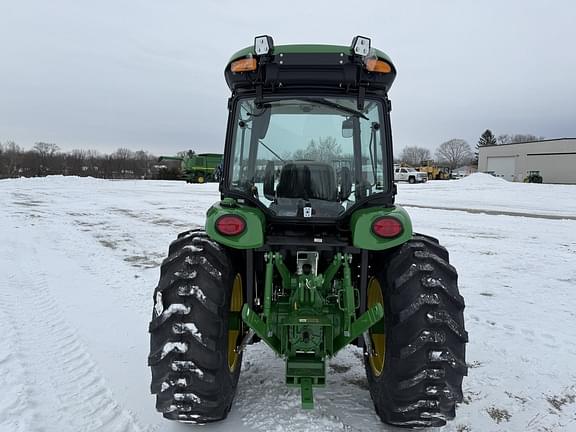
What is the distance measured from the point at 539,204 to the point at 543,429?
771 inches

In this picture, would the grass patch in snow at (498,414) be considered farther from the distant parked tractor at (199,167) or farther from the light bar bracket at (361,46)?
the distant parked tractor at (199,167)

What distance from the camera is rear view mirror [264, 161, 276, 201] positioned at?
329cm

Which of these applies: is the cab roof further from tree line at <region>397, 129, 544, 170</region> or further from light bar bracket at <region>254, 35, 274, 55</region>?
tree line at <region>397, 129, 544, 170</region>

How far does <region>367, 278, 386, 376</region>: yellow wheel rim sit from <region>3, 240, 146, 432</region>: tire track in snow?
1647 mm

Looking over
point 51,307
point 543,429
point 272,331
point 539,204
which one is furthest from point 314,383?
point 539,204

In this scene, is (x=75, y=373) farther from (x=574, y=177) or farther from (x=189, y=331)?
(x=574, y=177)

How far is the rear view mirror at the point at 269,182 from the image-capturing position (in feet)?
10.8

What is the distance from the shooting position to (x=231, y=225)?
108 inches

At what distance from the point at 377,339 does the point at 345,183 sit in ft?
3.90

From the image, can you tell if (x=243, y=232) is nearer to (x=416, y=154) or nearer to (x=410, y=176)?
(x=410, y=176)

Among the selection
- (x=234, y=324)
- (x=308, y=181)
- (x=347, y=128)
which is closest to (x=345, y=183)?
(x=308, y=181)

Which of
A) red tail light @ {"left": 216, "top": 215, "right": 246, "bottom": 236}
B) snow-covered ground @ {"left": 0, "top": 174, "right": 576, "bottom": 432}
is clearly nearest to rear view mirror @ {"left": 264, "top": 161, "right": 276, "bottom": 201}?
red tail light @ {"left": 216, "top": 215, "right": 246, "bottom": 236}

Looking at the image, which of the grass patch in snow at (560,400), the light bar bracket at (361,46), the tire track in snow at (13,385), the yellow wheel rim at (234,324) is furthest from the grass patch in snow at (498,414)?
the tire track in snow at (13,385)

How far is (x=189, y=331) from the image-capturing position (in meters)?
2.48
